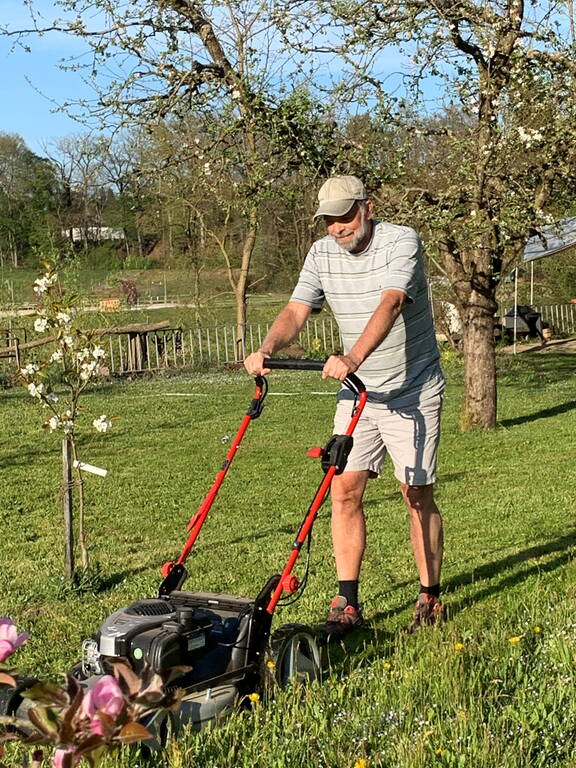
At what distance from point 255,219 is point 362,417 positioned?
30.6 feet

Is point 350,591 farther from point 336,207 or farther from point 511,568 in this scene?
point 336,207

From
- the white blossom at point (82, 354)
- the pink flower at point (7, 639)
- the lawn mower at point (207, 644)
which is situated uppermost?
the white blossom at point (82, 354)

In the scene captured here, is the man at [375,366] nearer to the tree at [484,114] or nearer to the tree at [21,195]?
the tree at [484,114]

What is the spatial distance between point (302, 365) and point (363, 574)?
8.64 ft

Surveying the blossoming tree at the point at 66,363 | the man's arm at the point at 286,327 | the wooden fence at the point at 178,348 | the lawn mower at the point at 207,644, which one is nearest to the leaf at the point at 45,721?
the lawn mower at the point at 207,644

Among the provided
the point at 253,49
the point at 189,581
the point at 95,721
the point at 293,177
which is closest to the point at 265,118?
the point at 253,49

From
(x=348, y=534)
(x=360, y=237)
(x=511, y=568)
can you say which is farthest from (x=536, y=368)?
(x=360, y=237)

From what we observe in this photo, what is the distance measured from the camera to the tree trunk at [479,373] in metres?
14.1

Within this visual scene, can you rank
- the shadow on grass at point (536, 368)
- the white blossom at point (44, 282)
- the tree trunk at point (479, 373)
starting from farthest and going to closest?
1. the shadow on grass at point (536, 368)
2. the tree trunk at point (479, 373)
3. the white blossom at point (44, 282)

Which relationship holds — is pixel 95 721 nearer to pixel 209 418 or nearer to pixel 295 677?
pixel 295 677

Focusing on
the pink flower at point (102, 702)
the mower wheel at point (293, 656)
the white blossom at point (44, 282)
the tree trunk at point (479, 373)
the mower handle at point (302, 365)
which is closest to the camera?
the pink flower at point (102, 702)

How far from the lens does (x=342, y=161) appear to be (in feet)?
41.4

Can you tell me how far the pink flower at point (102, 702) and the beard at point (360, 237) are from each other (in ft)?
11.4

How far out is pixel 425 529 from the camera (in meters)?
5.31
